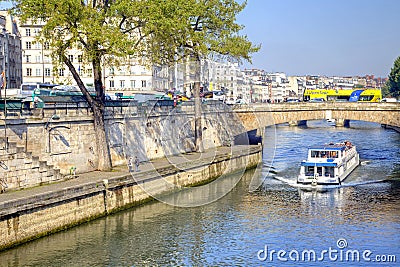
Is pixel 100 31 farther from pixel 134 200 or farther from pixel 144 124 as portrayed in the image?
pixel 144 124

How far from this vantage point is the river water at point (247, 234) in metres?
36.1

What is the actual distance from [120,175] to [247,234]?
1179 centimetres

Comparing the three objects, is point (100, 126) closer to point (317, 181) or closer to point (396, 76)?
point (317, 181)

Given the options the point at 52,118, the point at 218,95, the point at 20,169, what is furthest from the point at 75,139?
the point at 218,95

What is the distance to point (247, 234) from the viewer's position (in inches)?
1630

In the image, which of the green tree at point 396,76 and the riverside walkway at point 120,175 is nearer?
the riverside walkway at point 120,175

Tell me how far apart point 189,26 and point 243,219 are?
76.1ft

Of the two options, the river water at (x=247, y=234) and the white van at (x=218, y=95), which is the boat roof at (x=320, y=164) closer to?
the river water at (x=247, y=234)

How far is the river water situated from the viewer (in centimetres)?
3609

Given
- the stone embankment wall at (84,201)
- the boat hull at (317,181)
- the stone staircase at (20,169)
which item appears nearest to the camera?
the stone embankment wall at (84,201)

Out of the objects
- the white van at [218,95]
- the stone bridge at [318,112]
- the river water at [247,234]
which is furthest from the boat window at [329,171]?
the white van at [218,95]

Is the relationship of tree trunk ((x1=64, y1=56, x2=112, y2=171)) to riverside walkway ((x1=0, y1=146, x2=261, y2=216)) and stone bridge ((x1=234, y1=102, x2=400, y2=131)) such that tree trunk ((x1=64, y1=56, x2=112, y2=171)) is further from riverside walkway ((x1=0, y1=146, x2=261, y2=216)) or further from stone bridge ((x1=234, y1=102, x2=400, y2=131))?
stone bridge ((x1=234, y1=102, x2=400, y2=131))

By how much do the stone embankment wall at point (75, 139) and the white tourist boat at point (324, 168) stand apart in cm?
1256

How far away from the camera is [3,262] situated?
1353 inches
